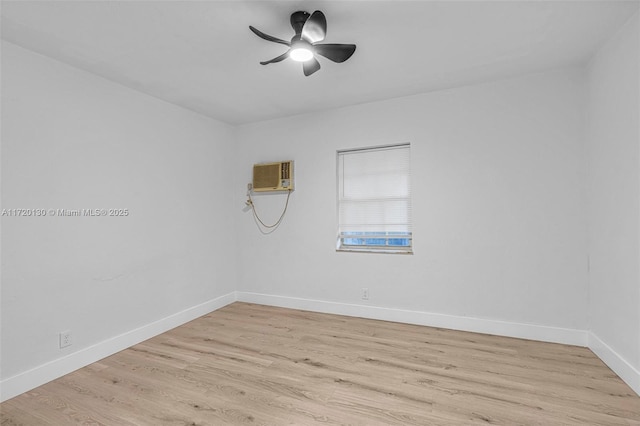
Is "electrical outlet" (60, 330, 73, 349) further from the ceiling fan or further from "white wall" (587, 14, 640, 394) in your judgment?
"white wall" (587, 14, 640, 394)

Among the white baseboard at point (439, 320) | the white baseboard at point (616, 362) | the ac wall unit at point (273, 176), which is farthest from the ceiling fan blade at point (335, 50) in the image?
the white baseboard at point (616, 362)

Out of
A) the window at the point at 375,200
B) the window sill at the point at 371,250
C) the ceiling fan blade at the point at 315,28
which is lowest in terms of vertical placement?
the window sill at the point at 371,250

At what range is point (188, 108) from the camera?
12.3 ft

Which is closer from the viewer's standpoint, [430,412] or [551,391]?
[430,412]

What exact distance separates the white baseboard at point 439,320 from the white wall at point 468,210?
1 centimetres

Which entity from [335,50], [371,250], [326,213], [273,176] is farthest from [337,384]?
[273,176]

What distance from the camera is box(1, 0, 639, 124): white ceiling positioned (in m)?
1.98

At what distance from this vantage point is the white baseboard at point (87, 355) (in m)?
2.18

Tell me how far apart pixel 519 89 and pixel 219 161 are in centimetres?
368

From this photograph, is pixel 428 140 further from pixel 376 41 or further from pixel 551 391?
pixel 551 391

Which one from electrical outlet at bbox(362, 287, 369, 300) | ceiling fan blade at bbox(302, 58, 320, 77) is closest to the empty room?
electrical outlet at bbox(362, 287, 369, 300)

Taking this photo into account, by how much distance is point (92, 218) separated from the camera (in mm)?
2750

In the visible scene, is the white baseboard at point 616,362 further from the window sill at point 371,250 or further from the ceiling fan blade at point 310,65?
the ceiling fan blade at point 310,65

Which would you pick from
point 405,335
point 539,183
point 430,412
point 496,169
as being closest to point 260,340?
point 405,335
